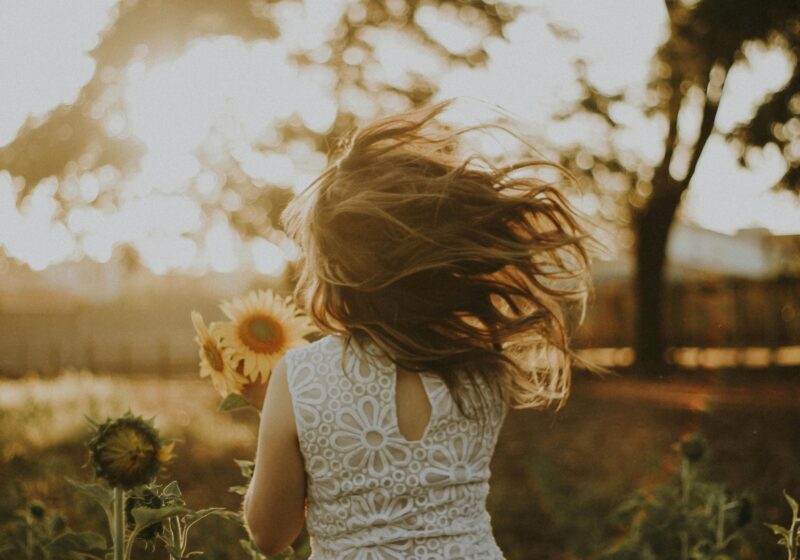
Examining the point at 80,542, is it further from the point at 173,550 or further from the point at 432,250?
the point at 432,250

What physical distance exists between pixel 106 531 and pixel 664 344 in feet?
42.5

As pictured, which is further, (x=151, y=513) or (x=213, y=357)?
(x=213, y=357)

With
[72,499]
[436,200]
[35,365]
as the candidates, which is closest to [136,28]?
[72,499]

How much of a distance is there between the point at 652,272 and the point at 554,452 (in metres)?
7.57

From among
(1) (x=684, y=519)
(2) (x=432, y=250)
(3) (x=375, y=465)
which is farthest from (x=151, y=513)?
(1) (x=684, y=519)

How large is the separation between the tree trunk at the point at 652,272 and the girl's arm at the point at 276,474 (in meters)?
13.3

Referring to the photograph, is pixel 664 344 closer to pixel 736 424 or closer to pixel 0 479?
pixel 736 424

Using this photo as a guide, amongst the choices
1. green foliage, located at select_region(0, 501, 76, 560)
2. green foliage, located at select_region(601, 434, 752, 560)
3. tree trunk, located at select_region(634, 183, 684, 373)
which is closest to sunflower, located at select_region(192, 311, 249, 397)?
green foliage, located at select_region(0, 501, 76, 560)

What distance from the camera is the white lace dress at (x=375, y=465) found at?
68.6 inches

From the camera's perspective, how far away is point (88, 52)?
1029 centimetres

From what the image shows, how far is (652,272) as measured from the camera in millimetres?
15109

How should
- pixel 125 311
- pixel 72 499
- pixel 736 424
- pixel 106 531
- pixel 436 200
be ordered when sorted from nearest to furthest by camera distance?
pixel 436 200 < pixel 106 531 < pixel 72 499 < pixel 736 424 < pixel 125 311

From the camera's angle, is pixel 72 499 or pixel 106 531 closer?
pixel 106 531

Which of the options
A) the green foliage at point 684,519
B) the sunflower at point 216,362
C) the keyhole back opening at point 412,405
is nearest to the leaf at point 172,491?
the sunflower at point 216,362
